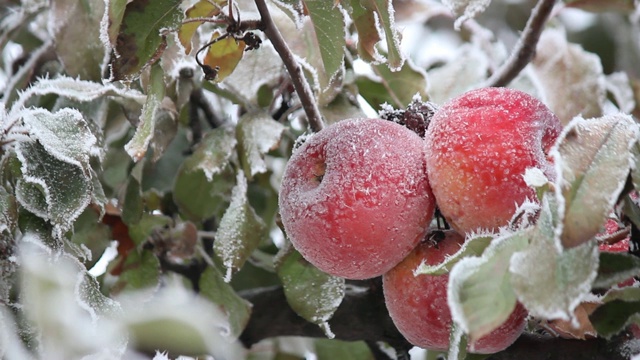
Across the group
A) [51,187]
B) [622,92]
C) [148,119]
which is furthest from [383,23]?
A: [622,92]

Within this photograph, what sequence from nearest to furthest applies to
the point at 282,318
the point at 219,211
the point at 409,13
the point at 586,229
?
the point at 586,229 < the point at 282,318 < the point at 219,211 < the point at 409,13

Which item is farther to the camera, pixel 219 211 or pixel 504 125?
pixel 219 211

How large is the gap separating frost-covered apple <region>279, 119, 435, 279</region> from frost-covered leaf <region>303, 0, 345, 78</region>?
97mm

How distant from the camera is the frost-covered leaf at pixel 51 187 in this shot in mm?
766

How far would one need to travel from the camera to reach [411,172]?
74 cm

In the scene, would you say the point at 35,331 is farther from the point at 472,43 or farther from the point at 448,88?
the point at 472,43

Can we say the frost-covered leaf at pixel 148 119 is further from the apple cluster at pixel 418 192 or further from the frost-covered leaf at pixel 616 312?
the frost-covered leaf at pixel 616 312

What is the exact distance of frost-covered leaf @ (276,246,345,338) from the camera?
0.90 metres

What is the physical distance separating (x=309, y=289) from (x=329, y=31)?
30cm

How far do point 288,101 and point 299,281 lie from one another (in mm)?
273

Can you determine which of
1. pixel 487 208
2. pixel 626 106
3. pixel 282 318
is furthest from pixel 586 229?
pixel 626 106

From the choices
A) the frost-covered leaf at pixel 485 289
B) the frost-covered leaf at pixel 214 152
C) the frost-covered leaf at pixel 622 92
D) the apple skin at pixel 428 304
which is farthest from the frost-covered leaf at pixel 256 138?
the frost-covered leaf at pixel 622 92

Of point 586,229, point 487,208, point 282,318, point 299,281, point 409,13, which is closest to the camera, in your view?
point 586,229

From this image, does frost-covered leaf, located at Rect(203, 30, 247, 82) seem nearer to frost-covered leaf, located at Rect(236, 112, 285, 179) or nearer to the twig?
frost-covered leaf, located at Rect(236, 112, 285, 179)
